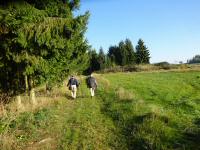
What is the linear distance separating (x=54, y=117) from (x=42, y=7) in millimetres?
7214

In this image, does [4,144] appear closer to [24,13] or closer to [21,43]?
[21,43]

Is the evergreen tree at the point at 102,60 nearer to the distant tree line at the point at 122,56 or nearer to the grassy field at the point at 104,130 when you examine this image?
the distant tree line at the point at 122,56

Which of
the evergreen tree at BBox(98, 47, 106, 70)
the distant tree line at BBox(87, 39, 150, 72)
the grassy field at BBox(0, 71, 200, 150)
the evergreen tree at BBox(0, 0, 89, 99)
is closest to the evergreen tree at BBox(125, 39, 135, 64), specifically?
the distant tree line at BBox(87, 39, 150, 72)

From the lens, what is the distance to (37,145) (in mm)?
12406

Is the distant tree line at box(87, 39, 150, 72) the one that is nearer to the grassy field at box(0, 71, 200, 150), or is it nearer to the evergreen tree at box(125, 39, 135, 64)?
the evergreen tree at box(125, 39, 135, 64)

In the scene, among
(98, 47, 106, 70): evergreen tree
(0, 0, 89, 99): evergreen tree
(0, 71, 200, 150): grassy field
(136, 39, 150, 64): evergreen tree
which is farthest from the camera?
(98, 47, 106, 70): evergreen tree

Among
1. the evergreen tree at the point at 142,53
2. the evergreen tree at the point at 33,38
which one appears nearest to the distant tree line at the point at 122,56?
the evergreen tree at the point at 142,53

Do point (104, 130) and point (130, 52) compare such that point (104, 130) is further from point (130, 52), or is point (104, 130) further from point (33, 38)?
point (130, 52)

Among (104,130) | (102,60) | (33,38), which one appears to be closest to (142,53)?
(102,60)

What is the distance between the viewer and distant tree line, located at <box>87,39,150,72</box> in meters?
110

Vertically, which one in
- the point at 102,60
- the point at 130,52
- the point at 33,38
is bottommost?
the point at 102,60

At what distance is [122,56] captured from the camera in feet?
387

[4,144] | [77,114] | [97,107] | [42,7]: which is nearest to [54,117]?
[77,114]

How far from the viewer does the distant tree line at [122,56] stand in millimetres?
110188
